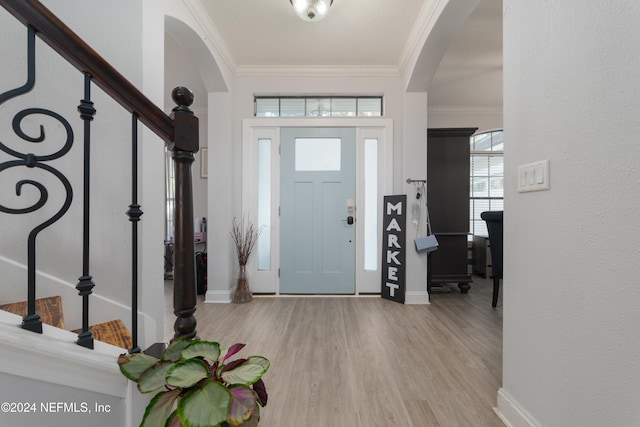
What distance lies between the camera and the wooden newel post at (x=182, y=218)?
95cm

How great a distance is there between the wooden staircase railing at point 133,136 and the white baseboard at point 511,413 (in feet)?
4.80

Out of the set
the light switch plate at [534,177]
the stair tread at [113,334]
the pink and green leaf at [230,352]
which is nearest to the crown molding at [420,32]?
the light switch plate at [534,177]

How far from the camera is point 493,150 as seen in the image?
502 centimetres

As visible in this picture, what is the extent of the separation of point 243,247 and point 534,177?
290cm

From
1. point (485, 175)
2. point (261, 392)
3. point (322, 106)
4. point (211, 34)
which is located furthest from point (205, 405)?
point (485, 175)

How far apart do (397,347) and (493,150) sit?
433 centimetres

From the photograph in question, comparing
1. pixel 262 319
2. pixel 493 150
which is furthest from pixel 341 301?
pixel 493 150

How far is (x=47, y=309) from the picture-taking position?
1.28m

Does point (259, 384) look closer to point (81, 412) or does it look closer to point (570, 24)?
point (81, 412)

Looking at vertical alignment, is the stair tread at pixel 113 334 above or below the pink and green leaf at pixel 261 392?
above

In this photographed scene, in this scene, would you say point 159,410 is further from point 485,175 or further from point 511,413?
point 485,175

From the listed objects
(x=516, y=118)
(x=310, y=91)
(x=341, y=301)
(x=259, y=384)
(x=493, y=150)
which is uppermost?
(x=310, y=91)

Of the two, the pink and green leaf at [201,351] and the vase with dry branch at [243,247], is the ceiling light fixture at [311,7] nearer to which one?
the vase with dry branch at [243,247]

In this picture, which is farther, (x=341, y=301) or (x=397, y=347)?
(x=341, y=301)
